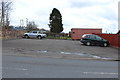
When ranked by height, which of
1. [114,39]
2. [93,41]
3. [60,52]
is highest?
[114,39]

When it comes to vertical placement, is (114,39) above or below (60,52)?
above

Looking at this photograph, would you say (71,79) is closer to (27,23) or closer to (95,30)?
(95,30)

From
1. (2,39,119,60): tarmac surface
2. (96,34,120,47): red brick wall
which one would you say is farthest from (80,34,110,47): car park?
(2,39,119,60): tarmac surface

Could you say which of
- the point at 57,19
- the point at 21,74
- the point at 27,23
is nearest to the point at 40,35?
the point at 57,19

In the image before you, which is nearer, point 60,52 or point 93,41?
point 60,52

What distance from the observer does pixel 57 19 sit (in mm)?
73250

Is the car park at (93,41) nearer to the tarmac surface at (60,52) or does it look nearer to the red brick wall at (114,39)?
the red brick wall at (114,39)

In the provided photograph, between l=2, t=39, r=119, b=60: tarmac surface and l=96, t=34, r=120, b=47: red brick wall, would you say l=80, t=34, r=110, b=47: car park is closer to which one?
l=96, t=34, r=120, b=47: red brick wall

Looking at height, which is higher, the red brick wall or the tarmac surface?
the red brick wall

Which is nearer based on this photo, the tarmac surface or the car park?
the tarmac surface

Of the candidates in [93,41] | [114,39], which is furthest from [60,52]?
[114,39]

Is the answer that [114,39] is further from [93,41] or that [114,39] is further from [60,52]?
[60,52]

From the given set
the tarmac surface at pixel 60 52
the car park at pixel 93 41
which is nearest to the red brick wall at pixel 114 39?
the car park at pixel 93 41

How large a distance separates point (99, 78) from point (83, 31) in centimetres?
4274
